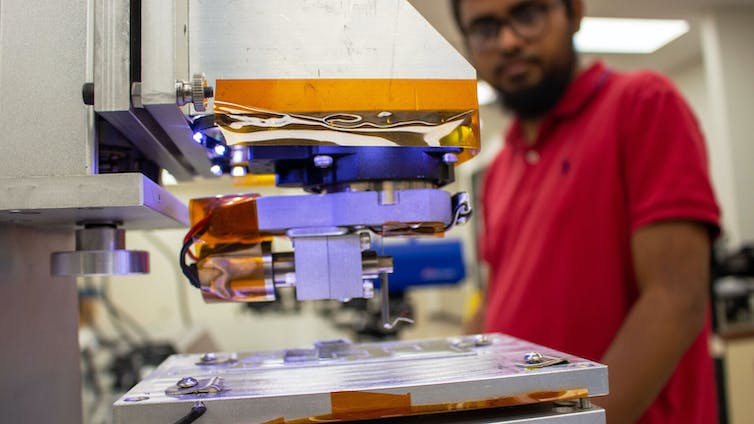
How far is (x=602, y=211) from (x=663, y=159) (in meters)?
0.15

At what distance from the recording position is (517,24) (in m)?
1.17

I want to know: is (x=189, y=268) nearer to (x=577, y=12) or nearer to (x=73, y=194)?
(x=73, y=194)

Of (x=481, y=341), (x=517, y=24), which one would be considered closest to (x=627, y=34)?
(x=517, y=24)

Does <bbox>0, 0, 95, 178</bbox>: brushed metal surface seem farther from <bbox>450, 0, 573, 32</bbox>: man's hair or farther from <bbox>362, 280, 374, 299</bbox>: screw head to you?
<bbox>450, 0, 573, 32</bbox>: man's hair

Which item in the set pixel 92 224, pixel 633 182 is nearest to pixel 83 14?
pixel 92 224

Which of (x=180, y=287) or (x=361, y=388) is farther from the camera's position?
(x=180, y=287)

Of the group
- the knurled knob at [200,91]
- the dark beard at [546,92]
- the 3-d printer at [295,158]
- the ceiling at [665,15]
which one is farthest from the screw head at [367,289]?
the ceiling at [665,15]

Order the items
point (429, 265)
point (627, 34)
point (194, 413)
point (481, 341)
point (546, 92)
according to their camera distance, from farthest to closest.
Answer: point (627, 34), point (429, 265), point (546, 92), point (481, 341), point (194, 413)

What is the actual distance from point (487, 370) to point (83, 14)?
1.50 ft

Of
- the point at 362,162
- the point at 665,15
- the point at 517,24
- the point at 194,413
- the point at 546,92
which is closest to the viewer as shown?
the point at 194,413

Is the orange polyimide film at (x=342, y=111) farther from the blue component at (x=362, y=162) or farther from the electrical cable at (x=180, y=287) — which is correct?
the electrical cable at (x=180, y=287)

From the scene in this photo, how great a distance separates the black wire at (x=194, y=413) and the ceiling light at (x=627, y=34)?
3.27 m

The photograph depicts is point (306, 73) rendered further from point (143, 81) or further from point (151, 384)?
point (151, 384)

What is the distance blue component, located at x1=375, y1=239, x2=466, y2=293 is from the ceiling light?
2.33m
